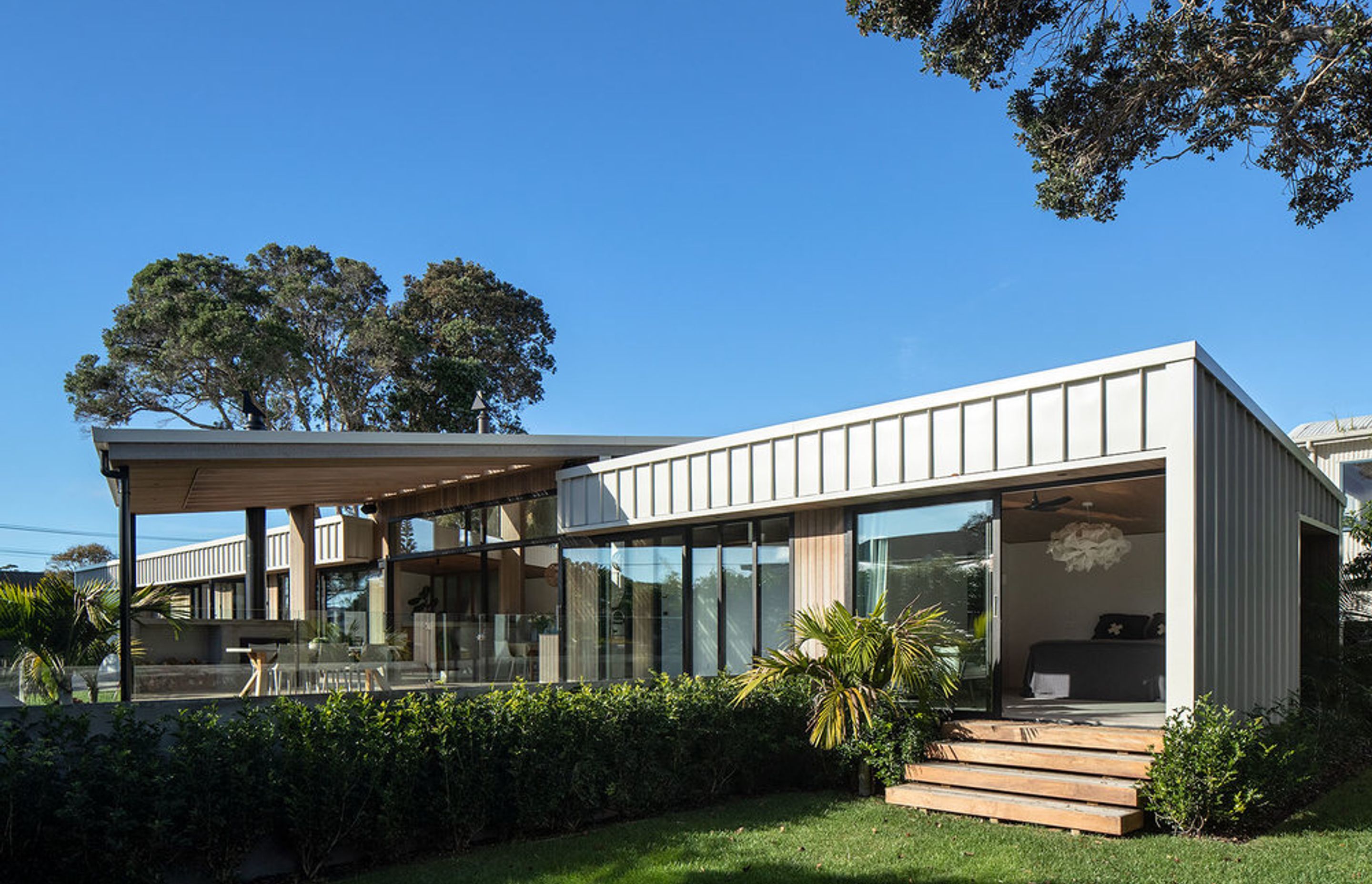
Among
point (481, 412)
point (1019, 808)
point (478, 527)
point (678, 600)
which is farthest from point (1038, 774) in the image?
→ point (478, 527)

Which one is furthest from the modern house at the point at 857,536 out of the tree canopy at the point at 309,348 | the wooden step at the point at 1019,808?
the tree canopy at the point at 309,348

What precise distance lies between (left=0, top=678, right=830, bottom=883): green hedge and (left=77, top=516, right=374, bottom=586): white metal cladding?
32.5 ft

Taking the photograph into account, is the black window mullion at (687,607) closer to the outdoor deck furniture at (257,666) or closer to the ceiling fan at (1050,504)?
the ceiling fan at (1050,504)

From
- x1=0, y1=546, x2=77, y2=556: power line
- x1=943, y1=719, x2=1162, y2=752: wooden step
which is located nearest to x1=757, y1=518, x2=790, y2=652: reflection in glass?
x1=943, y1=719, x2=1162, y2=752: wooden step

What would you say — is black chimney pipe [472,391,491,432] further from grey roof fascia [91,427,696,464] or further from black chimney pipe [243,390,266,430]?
black chimney pipe [243,390,266,430]

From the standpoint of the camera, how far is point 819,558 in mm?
10508

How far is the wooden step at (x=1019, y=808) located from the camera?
6965mm

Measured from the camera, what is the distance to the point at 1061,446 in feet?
26.9

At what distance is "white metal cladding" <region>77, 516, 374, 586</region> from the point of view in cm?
1747

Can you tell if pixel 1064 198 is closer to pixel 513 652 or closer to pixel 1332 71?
pixel 1332 71

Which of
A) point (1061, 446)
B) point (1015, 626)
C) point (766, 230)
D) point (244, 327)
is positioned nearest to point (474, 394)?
point (244, 327)

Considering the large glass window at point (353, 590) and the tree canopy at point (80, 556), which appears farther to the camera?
the tree canopy at point (80, 556)

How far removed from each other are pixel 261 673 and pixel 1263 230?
1434cm

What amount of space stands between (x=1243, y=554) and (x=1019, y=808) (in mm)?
2825
